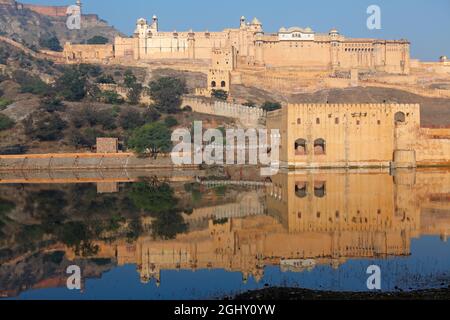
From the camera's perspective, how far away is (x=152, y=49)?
8388cm

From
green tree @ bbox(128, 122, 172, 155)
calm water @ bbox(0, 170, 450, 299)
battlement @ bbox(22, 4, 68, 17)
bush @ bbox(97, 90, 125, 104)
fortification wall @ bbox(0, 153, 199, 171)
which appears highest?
battlement @ bbox(22, 4, 68, 17)

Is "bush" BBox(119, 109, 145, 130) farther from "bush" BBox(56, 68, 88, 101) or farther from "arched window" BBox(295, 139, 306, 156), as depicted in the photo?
"arched window" BBox(295, 139, 306, 156)

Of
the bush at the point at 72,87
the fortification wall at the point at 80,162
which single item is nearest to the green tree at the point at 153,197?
the fortification wall at the point at 80,162

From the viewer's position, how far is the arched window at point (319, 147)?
35.5m

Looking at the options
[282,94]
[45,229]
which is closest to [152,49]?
[282,94]

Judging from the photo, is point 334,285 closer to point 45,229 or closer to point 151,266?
point 151,266

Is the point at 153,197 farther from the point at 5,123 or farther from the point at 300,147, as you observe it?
the point at 5,123

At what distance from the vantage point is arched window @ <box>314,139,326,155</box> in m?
35.5

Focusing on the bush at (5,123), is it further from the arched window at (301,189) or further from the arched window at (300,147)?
the arched window at (301,189)

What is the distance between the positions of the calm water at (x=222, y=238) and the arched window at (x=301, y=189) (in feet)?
0.22

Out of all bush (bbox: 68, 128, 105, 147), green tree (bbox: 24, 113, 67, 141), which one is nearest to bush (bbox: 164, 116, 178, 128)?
bush (bbox: 68, 128, 105, 147)

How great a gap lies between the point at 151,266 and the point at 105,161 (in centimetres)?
2925

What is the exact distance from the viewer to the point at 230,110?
5388cm

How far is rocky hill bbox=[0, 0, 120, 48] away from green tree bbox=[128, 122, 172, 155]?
11475 centimetres
